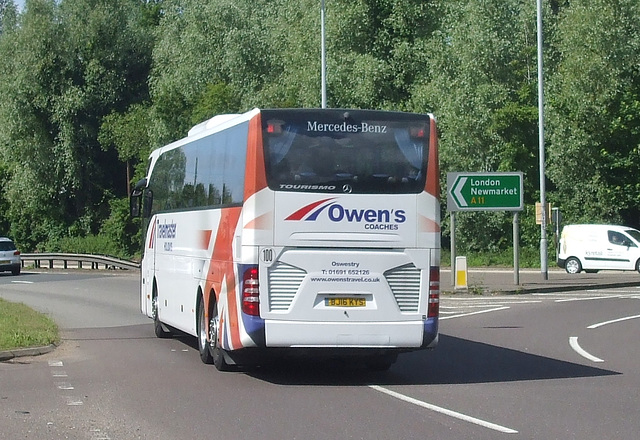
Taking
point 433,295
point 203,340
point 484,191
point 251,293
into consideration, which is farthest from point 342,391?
point 484,191

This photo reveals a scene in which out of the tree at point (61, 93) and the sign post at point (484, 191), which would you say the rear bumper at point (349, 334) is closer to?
the sign post at point (484, 191)

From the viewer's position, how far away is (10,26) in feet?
233

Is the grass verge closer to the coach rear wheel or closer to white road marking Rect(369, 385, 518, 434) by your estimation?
the coach rear wheel

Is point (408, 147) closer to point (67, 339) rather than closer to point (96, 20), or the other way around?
point (67, 339)

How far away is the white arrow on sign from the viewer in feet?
103

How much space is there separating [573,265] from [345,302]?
103 ft

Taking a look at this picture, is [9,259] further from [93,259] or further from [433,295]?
[433,295]

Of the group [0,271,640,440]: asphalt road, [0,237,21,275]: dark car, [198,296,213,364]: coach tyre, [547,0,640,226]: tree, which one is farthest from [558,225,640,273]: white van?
[198,296,213,364]: coach tyre

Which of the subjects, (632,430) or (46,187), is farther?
(46,187)

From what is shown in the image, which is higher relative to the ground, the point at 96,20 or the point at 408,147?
the point at 96,20

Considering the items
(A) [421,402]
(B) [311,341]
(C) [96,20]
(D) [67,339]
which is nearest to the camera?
(A) [421,402]

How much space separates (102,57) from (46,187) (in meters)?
8.25

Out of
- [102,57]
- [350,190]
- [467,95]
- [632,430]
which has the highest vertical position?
[102,57]

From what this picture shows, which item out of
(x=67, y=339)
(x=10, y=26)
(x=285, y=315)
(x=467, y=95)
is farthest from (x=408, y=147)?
(x=10, y=26)
